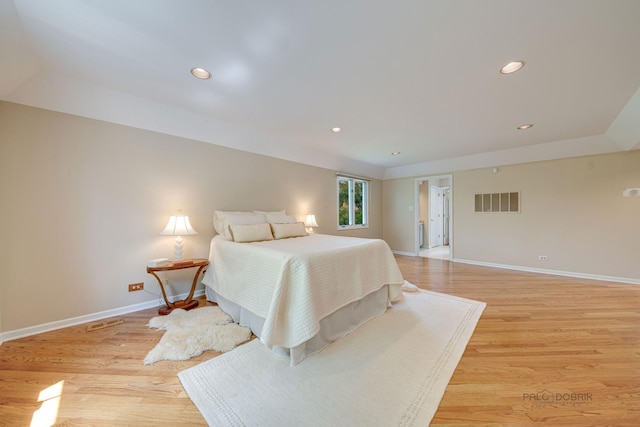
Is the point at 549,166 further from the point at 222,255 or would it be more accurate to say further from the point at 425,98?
the point at 222,255

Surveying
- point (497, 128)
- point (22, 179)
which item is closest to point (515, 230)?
point (497, 128)

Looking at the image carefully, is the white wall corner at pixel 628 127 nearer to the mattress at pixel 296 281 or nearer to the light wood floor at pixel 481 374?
the light wood floor at pixel 481 374

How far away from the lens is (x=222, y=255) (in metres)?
2.62

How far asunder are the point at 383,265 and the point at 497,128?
9.07 feet

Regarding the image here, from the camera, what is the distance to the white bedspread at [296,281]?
1.65 metres

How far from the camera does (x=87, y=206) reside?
2320mm

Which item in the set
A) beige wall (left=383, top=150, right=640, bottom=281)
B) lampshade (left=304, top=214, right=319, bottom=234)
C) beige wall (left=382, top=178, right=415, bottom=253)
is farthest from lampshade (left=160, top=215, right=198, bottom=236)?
beige wall (left=383, top=150, right=640, bottom=281)

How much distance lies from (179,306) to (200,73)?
2.47 m

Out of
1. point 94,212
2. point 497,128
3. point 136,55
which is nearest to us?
point 136,55

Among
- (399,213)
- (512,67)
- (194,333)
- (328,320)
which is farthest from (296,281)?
(399,213)

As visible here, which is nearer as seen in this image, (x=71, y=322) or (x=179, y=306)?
(x=71, y=322)

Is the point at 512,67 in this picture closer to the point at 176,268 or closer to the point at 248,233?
the point at 248,233

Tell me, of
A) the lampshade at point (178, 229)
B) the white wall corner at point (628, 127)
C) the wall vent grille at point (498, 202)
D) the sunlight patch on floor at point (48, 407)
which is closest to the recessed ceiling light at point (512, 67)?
the white wall corner at point (628, 127)

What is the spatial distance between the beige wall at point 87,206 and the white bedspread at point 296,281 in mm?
840
